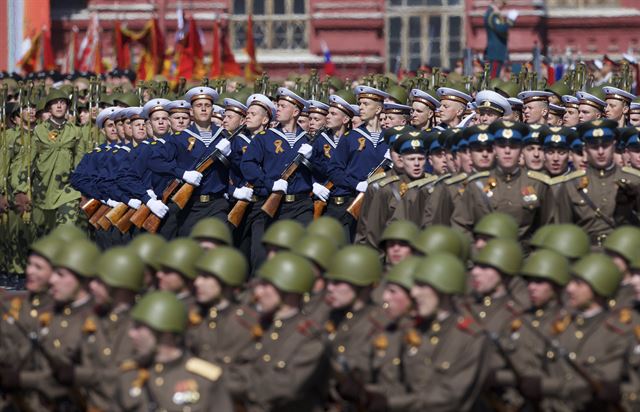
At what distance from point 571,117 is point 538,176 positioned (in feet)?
11.8

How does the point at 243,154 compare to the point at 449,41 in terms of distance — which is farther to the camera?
the point at 449,41

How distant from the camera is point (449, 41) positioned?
3981cm

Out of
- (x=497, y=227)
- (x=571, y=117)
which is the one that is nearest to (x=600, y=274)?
(x=497, y=227)

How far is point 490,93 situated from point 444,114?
0.59 metres

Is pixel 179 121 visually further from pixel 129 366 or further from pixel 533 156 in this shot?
pixel 129 366

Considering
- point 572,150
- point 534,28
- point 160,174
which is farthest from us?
point 534,28

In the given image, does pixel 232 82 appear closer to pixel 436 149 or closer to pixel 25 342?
pixel 436 149

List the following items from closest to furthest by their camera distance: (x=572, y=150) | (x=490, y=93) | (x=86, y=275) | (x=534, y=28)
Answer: (x=86, y=275) < (x=572, y=150) < (x=490, y=93) < (x=534, y=28)

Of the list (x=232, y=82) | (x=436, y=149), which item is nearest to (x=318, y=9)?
(x=232, y=82)

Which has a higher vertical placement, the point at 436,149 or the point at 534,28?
the point at 436,149

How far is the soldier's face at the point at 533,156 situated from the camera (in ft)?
56.1

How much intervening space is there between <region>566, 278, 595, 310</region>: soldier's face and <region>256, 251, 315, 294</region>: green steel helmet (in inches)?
63.8

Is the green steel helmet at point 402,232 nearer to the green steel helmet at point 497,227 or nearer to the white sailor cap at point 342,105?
the green steel helmet at point 497,227

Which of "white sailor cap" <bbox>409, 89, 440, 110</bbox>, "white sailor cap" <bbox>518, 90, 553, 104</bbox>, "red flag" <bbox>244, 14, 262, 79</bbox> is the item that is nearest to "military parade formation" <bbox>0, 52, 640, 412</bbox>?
→ "white sailor cap" <bbox>409, 89, 440, 110</bbox>
